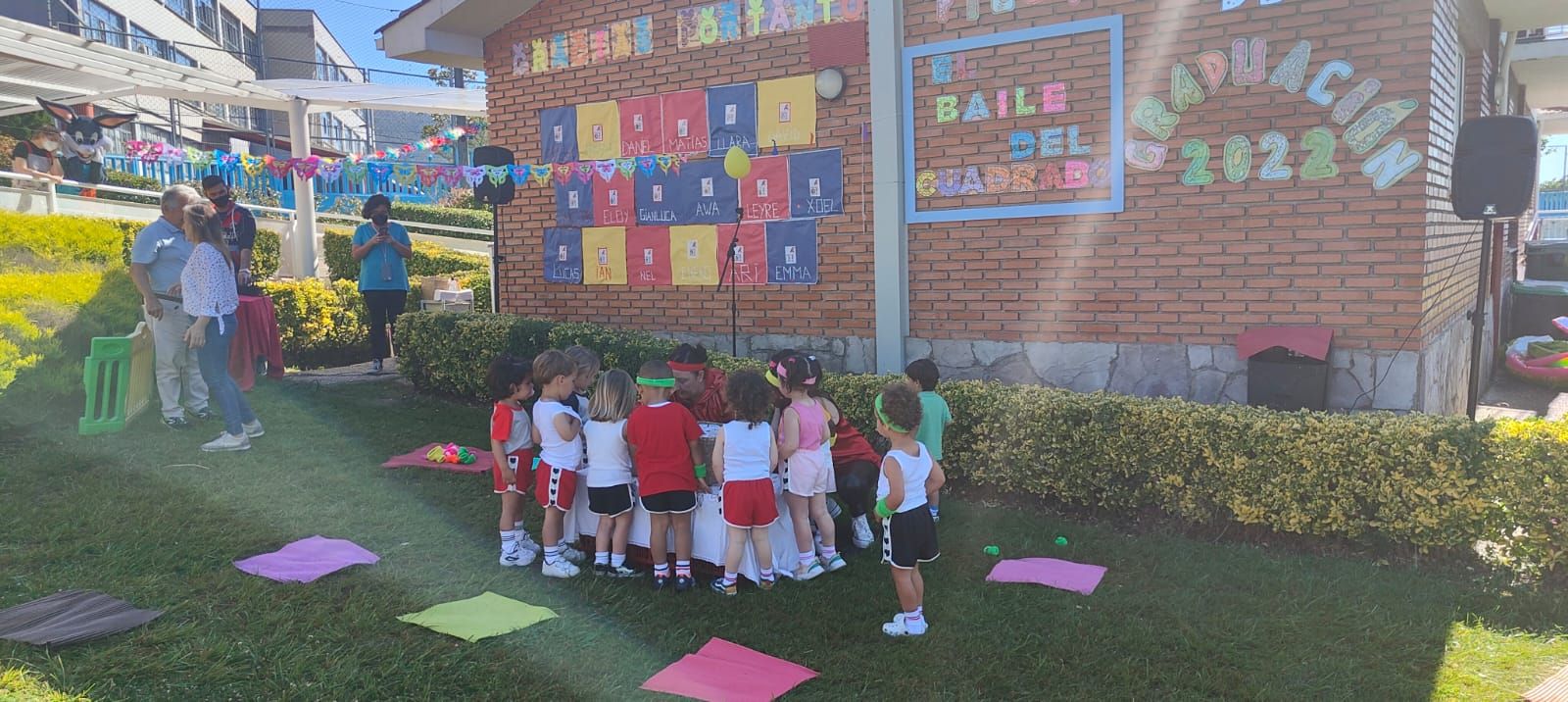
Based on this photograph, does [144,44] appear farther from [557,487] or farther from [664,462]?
[664,462]

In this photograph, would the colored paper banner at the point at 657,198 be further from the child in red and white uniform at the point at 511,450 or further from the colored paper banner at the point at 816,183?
the child in red and white uniform at the point at 511,450

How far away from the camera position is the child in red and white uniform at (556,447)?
16.5 ft

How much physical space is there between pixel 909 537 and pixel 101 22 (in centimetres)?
2869

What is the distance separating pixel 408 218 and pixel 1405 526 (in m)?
→ 27.4

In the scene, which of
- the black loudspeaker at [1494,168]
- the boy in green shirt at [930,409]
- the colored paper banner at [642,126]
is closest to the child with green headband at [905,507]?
the boy in green shirt at [930,409]

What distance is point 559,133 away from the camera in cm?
1000

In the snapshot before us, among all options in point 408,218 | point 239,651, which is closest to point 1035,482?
point 239,651

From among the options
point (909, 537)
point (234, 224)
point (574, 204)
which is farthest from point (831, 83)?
point (234, 224)

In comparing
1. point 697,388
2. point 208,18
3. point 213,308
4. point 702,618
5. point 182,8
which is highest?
point 208,18

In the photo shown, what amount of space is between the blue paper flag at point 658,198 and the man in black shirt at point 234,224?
3.43 m

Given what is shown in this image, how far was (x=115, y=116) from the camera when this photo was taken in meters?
17.8

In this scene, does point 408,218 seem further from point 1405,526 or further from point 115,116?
→ point 1405,526

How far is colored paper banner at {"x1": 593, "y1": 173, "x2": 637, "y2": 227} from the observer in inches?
376

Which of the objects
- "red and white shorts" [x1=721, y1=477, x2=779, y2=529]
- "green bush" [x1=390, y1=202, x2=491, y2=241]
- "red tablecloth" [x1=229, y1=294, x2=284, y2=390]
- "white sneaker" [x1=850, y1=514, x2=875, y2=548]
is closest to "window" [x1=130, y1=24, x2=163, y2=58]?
"green bush" [x1=390, y1=202, x2=491, y2=241]
